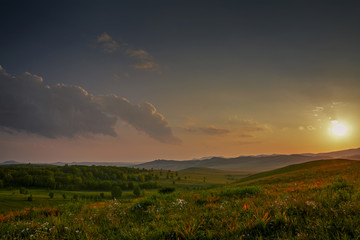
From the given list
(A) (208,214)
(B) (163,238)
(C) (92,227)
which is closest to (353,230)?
(A) (208,214)

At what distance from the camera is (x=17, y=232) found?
5.94 m

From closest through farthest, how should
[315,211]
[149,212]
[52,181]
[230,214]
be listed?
1. [315,211]
2. [230,214]
3. [149,212]
4. [52,181]

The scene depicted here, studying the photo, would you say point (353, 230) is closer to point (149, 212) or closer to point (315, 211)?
point (315, 211)

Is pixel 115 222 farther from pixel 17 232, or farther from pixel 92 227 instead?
pixel 17 232

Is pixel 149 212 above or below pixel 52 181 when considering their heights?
above

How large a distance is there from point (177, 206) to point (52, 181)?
782 feet

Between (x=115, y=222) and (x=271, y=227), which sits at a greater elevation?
(x=271, y=227)

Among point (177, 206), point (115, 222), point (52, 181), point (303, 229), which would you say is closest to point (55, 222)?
point (115, 222)

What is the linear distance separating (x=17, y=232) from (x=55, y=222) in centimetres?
106

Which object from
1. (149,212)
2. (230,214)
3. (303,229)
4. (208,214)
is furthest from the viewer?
(149,212)

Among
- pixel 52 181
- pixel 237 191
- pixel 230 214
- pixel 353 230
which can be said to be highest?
pixel 353 230

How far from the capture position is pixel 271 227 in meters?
4.48

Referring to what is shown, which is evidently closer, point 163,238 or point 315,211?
point 163,238

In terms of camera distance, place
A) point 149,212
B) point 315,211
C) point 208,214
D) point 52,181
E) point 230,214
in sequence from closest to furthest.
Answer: point 315,211 < point 230,214 < point 208,214 < point 149,212 < point 52,181
